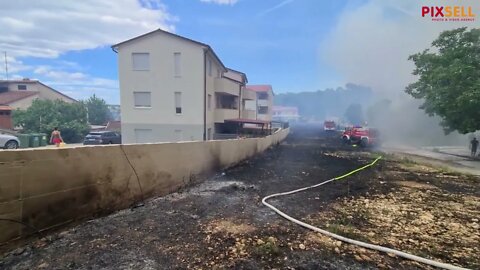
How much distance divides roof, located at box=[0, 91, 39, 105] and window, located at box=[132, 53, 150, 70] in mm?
Result: 26789

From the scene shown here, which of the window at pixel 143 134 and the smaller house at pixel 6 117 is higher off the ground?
the smaller house at pixel 6 117

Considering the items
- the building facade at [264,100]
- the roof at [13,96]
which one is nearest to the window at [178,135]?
the roof at [13,96]

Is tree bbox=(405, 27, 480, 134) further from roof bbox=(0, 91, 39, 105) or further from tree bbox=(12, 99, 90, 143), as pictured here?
roof bbox=(0, 91, 39, 105)

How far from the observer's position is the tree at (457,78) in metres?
16.1

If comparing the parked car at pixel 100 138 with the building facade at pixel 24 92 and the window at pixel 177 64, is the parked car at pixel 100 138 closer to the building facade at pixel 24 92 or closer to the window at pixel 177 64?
the window at pixel 177 64

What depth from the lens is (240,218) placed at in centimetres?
593

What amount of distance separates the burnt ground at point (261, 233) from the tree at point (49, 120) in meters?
30.5

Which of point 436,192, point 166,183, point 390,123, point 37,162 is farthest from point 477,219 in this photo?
point 390,123

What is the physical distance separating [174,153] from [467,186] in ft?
35.5

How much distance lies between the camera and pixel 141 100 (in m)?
24.7

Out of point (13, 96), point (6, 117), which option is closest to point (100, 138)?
point (6, 117)

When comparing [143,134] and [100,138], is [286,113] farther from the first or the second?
[100,138]

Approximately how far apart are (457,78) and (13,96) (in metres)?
52.5

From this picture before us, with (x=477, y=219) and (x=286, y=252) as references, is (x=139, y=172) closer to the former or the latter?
(x=286, y=252)
